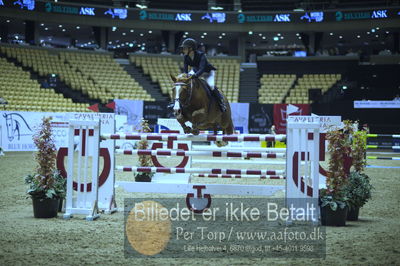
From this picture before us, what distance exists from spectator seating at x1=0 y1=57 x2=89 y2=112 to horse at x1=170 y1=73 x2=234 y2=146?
623 inches

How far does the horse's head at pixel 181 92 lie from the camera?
5.85 metres

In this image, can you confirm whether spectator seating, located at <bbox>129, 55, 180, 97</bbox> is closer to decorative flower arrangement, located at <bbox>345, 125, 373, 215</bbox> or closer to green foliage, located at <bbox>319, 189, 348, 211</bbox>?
decorative flower arrangement, located at <bbox>345, 125, 373, 215</bbox>

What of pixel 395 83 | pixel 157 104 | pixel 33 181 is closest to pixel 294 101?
pixel 395 83

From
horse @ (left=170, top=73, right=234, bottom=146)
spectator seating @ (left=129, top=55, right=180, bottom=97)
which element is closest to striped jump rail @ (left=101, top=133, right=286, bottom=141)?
horse @ (left=170, top=73, right=234, bottom=146)

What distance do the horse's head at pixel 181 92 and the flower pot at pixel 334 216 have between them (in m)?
2.26

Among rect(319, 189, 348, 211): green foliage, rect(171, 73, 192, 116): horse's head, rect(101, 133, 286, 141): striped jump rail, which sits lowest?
rect(319, 189, 348, 211): green foliage

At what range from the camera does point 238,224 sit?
550 cm

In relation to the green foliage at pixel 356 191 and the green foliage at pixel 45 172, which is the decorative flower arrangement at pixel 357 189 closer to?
the green foliage at pixel 356 191

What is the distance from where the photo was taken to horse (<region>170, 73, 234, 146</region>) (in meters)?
5.98

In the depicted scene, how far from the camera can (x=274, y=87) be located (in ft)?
94.5

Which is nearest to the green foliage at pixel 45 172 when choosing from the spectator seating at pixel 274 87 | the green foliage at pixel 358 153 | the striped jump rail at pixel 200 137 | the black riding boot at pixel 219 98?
the striped jump rail at pixel 200 137

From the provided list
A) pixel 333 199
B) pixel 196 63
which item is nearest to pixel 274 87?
pixel 196 63

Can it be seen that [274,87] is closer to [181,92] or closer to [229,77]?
[229,77]

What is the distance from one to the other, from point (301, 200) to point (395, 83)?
23.6 m
